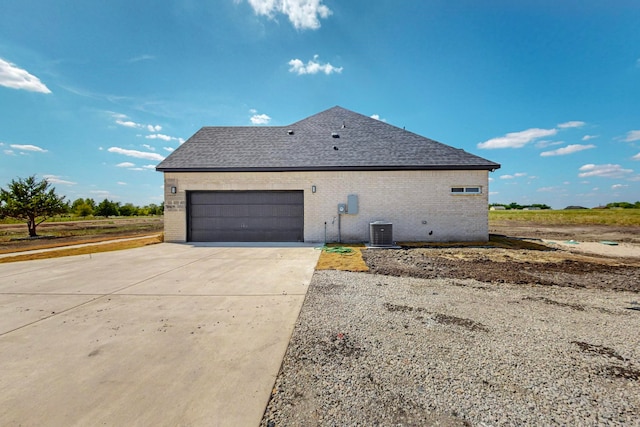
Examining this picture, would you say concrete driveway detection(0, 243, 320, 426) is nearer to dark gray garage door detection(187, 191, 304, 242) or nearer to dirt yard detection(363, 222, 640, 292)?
dirt yard detection(363, 222, 640, 292)

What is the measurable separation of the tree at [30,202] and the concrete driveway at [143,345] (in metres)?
14.1

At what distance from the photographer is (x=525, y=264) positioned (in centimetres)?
665

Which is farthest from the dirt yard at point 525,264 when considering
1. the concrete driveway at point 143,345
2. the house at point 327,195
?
the concrete driveway at point 143,345

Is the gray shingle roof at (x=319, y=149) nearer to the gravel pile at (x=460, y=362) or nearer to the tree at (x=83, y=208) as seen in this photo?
the gravel pile at (x=460, y=362)

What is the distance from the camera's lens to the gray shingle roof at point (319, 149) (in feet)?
35.6

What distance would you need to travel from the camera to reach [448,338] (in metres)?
2.87

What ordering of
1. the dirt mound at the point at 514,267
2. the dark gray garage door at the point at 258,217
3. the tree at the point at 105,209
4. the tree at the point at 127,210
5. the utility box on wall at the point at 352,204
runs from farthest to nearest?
1. the tree at the point at 127,210
2. the tree at the point at 105,209
3. the dark gray garage door at the point at 258,217
4. the utility box on wall at the point at 352,204
5. the dirt mound at the point at 514,267

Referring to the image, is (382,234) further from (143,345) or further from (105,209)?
(105,209)

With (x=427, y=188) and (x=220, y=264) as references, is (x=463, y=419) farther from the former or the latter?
(x=427, y=188)

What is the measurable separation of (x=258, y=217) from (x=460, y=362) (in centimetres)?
984

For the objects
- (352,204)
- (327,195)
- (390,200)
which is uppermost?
(327,195)

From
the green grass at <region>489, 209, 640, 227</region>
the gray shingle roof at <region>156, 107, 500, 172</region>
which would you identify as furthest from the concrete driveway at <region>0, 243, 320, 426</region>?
the green grass at <region>489, 209, 640, 227</region>

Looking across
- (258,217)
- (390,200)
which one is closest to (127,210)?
(258,217)

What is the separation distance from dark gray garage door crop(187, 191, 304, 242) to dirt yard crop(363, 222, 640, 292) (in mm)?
4000
